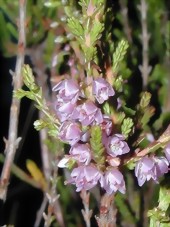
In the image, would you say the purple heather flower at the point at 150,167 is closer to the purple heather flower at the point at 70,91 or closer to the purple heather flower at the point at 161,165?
the purple heather flower at the point at 161,165

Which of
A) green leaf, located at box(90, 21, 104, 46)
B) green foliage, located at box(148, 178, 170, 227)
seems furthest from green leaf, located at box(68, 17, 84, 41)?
green foliage, located at box(148, 178, 170, 227)

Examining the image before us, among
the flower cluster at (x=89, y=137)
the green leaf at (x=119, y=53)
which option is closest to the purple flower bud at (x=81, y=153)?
the flower cluster at (x=89, y=137)

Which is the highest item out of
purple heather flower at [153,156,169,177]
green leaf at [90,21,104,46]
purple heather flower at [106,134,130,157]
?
green leaf at [90,21,104,46]

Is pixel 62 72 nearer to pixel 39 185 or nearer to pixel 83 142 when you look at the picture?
pixel 39 185

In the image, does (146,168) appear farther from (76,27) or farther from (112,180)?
(76,27)

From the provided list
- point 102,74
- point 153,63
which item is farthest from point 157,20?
point 102,74

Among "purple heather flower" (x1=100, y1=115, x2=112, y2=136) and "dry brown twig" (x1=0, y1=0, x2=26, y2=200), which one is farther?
"dry brown twig" (x1=0, y1=0, x2=26, y2=200)

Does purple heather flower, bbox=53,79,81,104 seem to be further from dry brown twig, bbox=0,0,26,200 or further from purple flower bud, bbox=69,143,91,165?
dry brown twig, bbox=0,0,26,200
